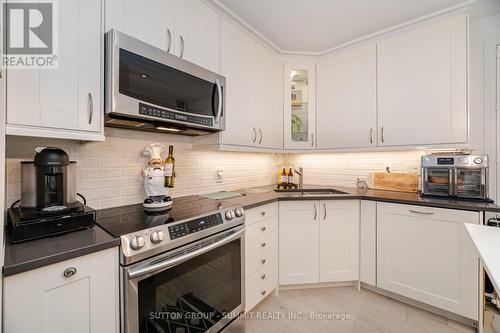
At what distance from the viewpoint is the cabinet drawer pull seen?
83cm

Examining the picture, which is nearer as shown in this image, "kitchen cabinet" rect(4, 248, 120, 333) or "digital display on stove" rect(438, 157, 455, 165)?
"kitchen cabinet" rect(4, 248, 120, 333)

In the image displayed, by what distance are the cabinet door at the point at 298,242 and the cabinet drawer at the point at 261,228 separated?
102mm

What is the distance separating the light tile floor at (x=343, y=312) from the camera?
1.70m

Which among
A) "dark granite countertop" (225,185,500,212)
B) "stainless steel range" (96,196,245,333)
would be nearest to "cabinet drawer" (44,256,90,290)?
"stainless steel range" (96,196,245,333)

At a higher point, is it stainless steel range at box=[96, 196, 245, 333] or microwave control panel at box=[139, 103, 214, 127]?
microwave control panel at box=[139, 103, 214, 127]

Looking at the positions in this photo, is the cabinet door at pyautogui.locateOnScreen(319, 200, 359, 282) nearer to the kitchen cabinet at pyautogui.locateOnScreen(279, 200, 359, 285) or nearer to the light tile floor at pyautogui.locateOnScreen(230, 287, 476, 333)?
the kitchen cabinet at pyautogui.locateOnScreen(279, 200, 359, 285)

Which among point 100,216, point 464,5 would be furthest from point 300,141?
point 100,216

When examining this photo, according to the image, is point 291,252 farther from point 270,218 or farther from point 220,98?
point 220,98

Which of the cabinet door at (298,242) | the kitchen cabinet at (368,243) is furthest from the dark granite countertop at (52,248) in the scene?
the kitchen cabinet at (368,243)

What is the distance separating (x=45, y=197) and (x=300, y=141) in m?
2.29

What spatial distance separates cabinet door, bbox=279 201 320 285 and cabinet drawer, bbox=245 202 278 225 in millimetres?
102

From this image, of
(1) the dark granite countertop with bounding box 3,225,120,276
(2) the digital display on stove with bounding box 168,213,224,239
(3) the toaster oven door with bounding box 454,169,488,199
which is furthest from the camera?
(3) the toaster oven door with bounding box 454,169,488,199

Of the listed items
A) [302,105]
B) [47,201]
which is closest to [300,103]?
[302,105]

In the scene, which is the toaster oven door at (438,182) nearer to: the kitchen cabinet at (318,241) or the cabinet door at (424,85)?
the cabinet door at (424,85)
